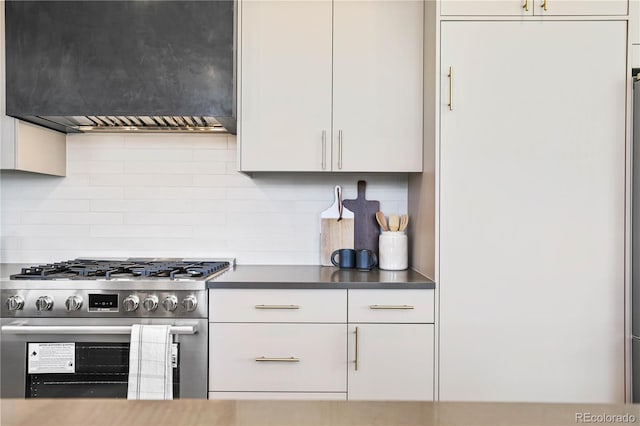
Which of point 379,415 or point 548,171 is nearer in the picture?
point 379,415

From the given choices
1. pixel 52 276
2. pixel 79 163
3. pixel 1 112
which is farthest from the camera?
pixel 79 163

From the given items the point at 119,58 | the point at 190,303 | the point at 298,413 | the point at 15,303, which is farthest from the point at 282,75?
the point at 298,413

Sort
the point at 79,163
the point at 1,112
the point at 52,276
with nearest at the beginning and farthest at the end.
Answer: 1. the point at 52,276
2. the point at 1,112
3. the point at 79,163

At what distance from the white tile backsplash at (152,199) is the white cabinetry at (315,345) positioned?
0.68m

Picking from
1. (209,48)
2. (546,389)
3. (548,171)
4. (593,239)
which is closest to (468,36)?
(548,171)

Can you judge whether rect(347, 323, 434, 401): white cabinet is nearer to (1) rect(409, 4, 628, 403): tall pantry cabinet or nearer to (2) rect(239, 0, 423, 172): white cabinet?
(1) rect(409, 4, 628, 403): tall pantry cabinet

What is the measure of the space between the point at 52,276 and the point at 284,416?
1721mm

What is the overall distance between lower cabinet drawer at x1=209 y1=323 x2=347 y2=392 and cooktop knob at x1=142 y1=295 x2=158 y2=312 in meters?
0.25

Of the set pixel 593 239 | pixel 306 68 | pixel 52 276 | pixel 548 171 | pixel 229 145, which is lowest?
pixel 52 276

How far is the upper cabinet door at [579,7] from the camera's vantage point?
1.86m

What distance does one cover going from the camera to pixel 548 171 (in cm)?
186

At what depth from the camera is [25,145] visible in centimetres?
211

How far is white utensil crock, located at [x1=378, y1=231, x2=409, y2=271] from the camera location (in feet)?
7.30

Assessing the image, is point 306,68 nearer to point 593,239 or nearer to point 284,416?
point 593,239
